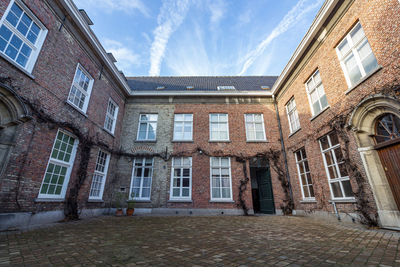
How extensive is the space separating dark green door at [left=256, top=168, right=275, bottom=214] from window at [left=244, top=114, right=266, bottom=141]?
2001 mm

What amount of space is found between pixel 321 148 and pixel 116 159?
1043 centimetres

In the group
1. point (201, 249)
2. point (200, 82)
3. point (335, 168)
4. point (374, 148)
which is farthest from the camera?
point (200, 82)

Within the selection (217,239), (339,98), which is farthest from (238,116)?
(217,239)

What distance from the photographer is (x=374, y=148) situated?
5316mm

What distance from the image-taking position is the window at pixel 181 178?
980 centimetres

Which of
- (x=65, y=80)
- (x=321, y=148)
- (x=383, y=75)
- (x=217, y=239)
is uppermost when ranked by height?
(x=65, y=80)

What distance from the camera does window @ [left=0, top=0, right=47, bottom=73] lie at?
16.7 ft

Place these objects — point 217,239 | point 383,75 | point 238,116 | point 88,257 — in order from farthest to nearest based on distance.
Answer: point 238,116
point 383,75
point 217,239
point 88,257

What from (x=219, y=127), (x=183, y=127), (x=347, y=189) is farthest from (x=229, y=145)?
(x=347, y=189)

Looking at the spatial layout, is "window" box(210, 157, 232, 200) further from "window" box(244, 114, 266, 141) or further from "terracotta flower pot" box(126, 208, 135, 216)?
"terracotta flower pot" box(126, 208, 135, 216)

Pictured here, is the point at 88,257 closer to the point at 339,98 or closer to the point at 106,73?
the point at 339,98

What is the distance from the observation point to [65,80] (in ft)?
22.7

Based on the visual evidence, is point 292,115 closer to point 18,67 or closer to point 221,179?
point 221,179

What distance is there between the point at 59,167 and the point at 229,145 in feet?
26.6
